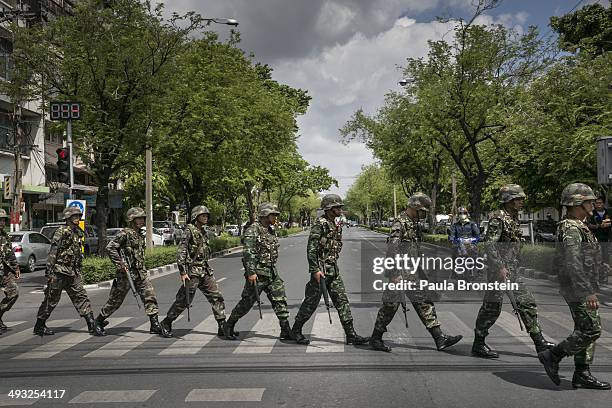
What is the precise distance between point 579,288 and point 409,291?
6.99ft

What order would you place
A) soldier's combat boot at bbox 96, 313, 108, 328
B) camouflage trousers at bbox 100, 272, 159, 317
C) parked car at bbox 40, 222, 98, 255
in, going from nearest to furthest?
camouflage trousers at bbox 100, 272, 159, 317 → soldier's combat boot at bbox 96, 313, 108, 328 → parked car at bbox 40, 222, 98, 255

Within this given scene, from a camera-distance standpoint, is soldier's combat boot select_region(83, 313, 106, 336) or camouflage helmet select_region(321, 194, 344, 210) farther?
soldier's combat boot select_region(83, 313, 106, 336)

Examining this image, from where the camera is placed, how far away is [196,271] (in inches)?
322

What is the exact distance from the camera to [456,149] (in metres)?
26.3

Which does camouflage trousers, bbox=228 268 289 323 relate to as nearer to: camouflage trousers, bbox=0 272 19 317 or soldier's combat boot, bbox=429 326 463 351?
soldier's combat boot, bbox=429 326 463 351

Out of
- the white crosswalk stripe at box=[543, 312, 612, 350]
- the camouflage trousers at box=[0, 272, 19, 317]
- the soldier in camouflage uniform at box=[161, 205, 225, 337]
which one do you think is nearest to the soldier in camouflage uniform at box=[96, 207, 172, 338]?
the soldier in camouflage uniform at box=[161, 205, 225, 337]

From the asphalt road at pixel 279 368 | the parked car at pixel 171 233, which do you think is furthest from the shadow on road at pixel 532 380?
the parked car at pixel 171 233

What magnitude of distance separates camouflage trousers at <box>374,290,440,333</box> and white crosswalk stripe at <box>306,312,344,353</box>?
0.60 metres

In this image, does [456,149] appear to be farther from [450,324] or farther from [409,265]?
[409,265]

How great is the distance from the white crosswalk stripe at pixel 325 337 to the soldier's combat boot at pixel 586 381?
2.56m

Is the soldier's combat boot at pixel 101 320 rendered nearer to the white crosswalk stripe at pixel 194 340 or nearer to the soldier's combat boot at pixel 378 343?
the white crosswalk stripe at pixel 194 340

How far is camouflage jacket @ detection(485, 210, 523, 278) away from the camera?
6633mm

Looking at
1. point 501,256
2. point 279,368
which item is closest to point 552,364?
point 501,256

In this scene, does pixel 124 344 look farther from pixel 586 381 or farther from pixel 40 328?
pixel 586 381
